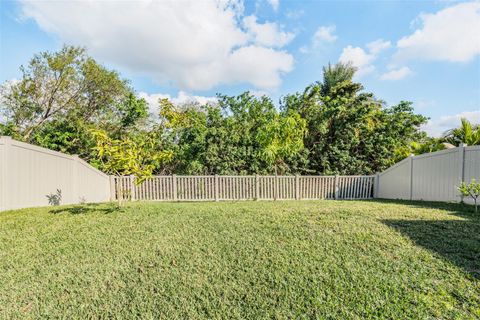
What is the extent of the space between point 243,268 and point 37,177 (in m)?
5.19

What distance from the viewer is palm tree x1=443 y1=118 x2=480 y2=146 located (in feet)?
24.5

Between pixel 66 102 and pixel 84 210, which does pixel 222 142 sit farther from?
pixel 66 102

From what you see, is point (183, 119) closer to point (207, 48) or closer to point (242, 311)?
point (207, 48)

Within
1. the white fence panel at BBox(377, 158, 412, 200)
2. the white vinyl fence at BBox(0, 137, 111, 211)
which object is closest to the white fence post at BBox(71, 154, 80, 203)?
the white vinyl fence at BBox(0, 137, 111, 211)

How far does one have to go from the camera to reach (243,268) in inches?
112

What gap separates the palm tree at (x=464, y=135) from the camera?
745 centimetres

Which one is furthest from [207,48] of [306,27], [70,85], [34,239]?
[34,239]

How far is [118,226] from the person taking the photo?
4227mm

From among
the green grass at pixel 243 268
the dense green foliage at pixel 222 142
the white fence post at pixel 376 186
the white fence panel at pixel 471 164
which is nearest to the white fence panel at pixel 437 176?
the white fence panel at pixel 471 164

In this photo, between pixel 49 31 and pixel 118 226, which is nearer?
pixel 118 226

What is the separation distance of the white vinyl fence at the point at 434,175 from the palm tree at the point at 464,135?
5.00 ft

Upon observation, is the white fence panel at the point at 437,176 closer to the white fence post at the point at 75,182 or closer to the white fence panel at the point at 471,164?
the white fence panel at the point at 471,164

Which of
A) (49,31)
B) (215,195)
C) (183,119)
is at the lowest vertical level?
(215,195)

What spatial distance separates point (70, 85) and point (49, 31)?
151 inches
